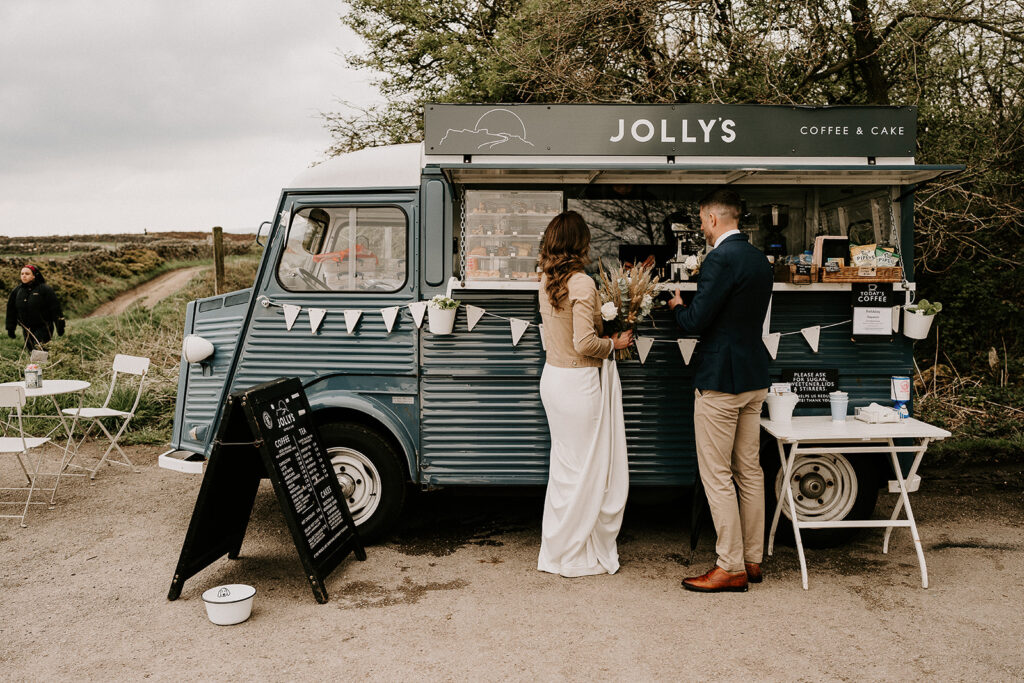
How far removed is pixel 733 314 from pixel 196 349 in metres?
3.43

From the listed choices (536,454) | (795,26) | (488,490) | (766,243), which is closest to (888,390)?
(766,243)

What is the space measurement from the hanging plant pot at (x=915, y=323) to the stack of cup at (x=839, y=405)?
0.63 m

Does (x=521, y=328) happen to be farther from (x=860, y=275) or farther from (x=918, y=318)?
(x=918, y=318)

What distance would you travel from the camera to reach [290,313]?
4703mm

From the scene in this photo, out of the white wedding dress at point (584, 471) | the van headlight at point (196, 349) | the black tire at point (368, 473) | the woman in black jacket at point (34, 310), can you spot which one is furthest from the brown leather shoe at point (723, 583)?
the woman in black jacket at point (34, 310)

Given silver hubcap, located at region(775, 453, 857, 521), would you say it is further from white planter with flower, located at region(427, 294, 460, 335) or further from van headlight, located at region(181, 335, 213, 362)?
van headlight, located at region(181, 335, 213, 362)

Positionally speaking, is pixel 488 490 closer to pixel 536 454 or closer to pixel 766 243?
pixel 536 454

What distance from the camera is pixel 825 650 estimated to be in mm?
3404

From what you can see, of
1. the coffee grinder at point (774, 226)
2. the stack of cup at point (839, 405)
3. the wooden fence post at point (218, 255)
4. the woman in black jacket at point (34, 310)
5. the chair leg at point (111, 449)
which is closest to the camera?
the stack of cup at point (839, 405)

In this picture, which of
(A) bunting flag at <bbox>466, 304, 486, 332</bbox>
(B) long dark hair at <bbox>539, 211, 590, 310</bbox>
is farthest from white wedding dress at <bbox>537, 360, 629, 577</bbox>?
(A) bunting flag at <bbox>466, 304, 486, 332</bbox>

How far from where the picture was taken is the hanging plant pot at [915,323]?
14.4 ft

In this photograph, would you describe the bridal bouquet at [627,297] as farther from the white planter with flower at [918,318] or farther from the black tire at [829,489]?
the white planter with flower at [918,318]

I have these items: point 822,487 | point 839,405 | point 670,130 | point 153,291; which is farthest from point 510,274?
point 153,291

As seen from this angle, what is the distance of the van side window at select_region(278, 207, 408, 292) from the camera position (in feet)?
15.4
